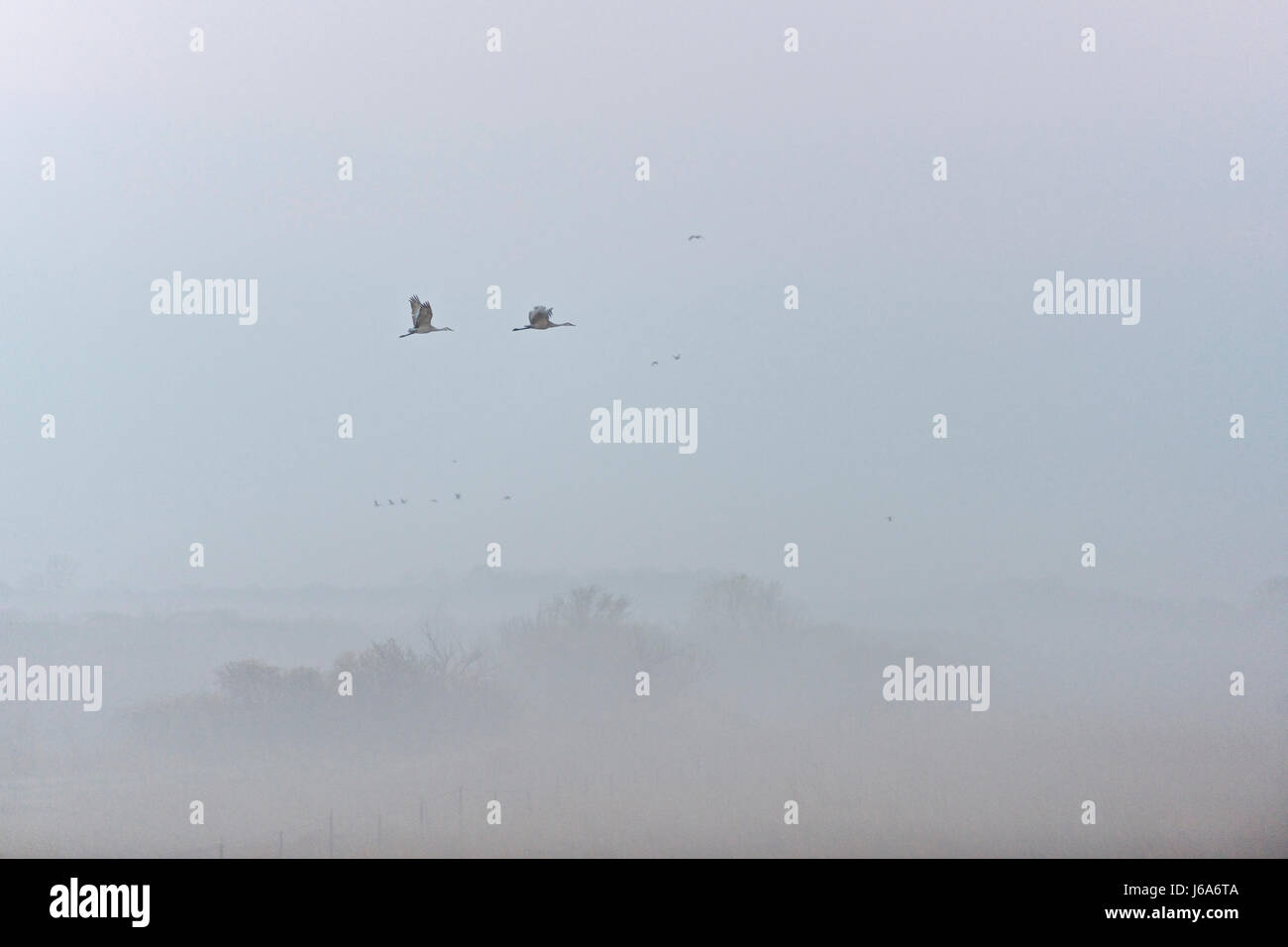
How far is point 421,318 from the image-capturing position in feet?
36.7

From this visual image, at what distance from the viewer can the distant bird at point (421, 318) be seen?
1120 centimetres

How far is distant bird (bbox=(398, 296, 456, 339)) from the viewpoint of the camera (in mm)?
11195
